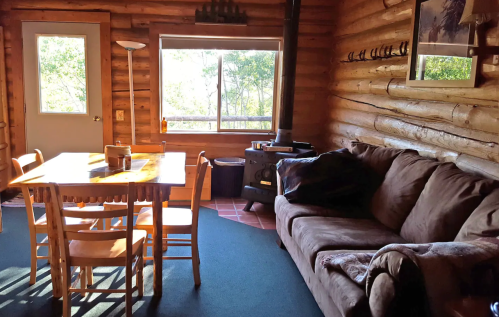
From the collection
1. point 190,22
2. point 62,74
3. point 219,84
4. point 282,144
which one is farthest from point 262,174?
point 62,74

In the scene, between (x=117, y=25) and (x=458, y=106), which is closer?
(x=458, y=106)

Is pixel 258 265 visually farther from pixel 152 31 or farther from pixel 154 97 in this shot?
pixel 152 31

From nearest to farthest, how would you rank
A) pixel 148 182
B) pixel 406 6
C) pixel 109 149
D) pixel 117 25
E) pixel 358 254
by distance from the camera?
pixel 358 254 → pixel 148 182 → pixel 109 149 → pixel 406 6 → pixel 117 25

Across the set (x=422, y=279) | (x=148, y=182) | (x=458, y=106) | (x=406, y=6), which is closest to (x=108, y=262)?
(x=148, y=182)

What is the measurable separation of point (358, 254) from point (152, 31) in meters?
3.87

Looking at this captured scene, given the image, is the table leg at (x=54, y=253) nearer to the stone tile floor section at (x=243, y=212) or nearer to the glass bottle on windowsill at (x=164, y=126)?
the stone tile floor section at (x=243, y=212)

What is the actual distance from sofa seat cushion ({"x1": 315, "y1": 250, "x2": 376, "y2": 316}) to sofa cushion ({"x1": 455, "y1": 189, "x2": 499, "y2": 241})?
61 centimetres

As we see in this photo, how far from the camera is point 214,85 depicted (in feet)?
17.4

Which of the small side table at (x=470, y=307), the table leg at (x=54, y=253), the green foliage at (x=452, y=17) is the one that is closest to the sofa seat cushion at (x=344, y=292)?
the small side table at (x=470, y=307)

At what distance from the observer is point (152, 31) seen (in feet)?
16.2

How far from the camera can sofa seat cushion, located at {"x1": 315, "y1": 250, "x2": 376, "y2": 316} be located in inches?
Result: 72.7

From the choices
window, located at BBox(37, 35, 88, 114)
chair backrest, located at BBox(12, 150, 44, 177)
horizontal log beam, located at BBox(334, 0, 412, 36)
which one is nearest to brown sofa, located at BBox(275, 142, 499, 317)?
horizontal log beam, located at BBox(334, 0, 412, 36)

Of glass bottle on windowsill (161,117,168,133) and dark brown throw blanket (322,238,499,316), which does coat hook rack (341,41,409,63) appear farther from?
glass bottle on windowsill (161,117,168,133)

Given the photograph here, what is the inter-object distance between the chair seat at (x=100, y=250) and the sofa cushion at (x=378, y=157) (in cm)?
184
